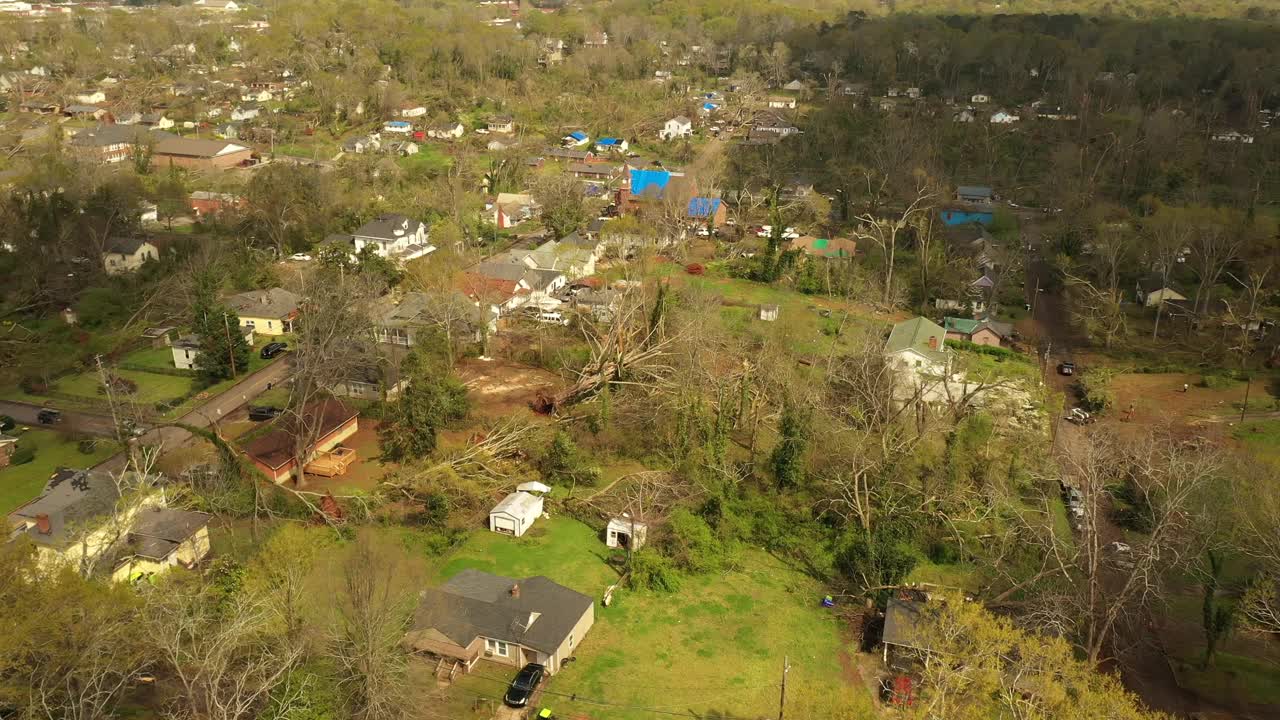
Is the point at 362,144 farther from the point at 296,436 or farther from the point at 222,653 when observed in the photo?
the point at 222,653

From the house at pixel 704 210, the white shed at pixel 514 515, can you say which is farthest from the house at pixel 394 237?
the white shed at pixel 514 515

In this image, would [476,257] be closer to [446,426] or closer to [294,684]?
[446,426]

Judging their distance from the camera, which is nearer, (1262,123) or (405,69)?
(1262,123)

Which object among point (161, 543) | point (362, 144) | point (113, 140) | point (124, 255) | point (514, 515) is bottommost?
point (362, 144)

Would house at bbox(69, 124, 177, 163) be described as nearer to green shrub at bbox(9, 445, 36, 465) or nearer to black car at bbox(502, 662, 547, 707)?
green shrub at bbox(9, 445, 36, 465)

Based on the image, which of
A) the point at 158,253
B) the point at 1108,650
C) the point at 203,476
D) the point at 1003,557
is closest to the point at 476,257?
the point at 158,253

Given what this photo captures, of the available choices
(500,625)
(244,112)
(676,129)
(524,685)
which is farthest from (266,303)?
(244,112)

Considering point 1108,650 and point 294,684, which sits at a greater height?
point 294,684
